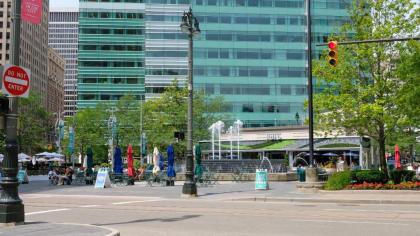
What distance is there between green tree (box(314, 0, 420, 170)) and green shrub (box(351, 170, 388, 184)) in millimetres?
1021

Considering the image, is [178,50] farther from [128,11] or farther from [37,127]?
[37,127]

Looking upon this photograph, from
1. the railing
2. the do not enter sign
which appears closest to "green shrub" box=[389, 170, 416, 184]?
the railing

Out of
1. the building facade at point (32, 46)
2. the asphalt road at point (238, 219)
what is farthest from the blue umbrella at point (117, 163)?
the building facade at point (32, 46)

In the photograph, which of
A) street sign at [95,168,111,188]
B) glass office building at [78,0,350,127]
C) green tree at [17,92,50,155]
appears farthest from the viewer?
glass office building at [78,0,350,127]

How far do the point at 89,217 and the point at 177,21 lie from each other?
324 ft

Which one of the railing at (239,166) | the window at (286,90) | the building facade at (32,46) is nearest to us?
the railing at (239,166)

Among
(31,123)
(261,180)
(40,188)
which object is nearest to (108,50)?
(31,123)

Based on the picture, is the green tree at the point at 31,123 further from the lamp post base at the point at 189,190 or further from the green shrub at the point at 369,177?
the green shrub at the point at 369,177

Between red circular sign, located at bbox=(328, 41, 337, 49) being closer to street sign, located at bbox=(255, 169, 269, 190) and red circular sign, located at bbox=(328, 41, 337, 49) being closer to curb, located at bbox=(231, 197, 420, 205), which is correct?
curb, located at bbox=(231, 197, 420, 205)

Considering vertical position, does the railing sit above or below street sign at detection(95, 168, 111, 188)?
above

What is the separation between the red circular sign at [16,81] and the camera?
38.4 ft

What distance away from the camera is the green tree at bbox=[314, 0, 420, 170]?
24.6 metres

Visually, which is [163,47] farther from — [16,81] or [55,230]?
[55,230]

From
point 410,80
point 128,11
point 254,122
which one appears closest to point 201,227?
point 410,80
